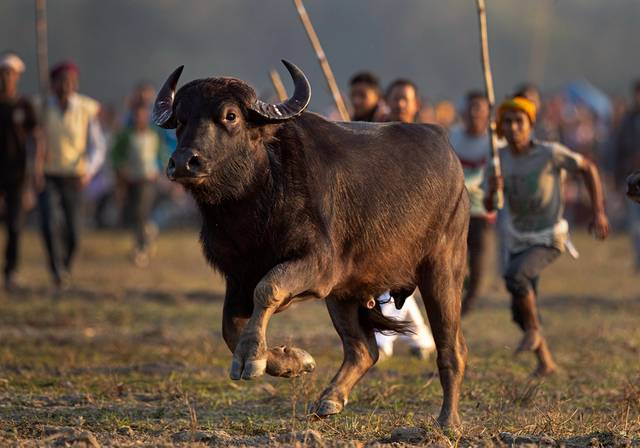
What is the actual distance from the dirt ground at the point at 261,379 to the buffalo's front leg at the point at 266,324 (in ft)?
1.12

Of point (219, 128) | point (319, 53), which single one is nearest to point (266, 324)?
point (219, 128)

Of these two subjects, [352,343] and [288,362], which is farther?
[352,343]

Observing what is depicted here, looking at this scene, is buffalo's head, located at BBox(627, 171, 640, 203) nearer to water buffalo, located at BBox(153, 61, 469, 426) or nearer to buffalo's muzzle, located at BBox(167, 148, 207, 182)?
water buffalo, located at BBox(153, 61, 469, 426)

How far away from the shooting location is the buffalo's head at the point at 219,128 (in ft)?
21.6

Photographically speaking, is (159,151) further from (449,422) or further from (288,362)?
(288,362)

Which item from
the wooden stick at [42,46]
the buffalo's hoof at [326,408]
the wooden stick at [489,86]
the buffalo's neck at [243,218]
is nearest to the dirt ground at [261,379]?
the buffalo's hoof at [326,408]

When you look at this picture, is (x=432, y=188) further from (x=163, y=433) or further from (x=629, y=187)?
(x=163, y=433)

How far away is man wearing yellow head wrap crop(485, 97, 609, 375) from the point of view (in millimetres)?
9539

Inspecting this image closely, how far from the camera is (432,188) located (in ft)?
24.9

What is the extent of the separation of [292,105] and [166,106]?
2.13 feet

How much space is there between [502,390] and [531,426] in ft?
4.92

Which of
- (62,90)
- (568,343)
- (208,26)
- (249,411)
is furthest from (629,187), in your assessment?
(208,26)

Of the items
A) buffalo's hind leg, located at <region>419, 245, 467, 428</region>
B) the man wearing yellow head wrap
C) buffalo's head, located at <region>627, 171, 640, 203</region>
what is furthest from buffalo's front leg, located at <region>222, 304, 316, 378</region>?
the man wearing yellow head wrap

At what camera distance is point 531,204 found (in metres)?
9.77
